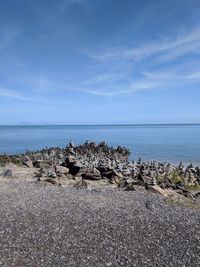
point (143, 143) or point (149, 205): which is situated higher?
point (149, 205)

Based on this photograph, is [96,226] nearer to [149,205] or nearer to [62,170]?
[149,205]

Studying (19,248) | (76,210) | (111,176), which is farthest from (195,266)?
(111,176)

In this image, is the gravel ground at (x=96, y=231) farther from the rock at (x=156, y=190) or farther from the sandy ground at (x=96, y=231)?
the rock at (x=156, y=190)

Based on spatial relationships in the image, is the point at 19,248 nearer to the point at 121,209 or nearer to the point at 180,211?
the point at 121,209

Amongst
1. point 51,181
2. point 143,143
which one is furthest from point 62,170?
point 143,143

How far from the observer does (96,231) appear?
9.46 metres

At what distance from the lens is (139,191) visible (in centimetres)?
1526

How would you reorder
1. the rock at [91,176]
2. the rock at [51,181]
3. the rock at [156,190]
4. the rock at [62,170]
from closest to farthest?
the rock at [156,190] → the rock at [51,181] → the rock at [91,176] → the rock at [62,170]

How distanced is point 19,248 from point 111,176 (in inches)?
455

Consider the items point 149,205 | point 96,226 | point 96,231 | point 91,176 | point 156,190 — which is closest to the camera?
point 96,231

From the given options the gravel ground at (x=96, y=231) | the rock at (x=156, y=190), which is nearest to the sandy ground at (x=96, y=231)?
the gravel ground at (x=96, y=231)

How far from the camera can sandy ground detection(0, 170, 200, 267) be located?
7.86 m

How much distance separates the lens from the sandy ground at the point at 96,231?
7.86 meters

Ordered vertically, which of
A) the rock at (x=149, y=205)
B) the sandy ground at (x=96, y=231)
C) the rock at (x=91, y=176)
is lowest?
the rock at (x=91, y=176)
